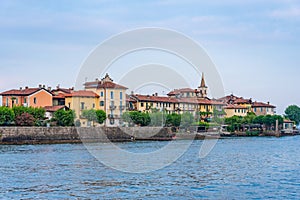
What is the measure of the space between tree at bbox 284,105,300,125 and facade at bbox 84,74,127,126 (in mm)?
85078

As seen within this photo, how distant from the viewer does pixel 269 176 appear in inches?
1278

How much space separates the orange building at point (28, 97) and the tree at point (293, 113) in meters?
97.6

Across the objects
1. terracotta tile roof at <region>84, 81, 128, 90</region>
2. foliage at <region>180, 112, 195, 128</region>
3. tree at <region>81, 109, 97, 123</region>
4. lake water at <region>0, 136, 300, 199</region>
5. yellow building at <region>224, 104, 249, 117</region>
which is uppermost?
terracotta tile roof at <region>84, 81, 128, 90</region>

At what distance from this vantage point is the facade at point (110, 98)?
93.9 metres

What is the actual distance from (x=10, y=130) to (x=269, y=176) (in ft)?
131

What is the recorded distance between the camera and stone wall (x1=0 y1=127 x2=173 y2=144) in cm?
6462

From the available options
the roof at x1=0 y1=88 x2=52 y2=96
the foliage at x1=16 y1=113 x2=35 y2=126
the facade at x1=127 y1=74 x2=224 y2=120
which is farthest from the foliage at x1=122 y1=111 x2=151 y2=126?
the foliage at x1=16 y1=113 x2=35 y2=126

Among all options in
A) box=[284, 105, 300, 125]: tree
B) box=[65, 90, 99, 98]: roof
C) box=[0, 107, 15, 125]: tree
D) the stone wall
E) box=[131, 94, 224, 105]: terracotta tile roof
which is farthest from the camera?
box=[284, 105, 300, 125]: tree

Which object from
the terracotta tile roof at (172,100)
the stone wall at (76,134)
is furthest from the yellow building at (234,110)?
the stone wall at (76,134)

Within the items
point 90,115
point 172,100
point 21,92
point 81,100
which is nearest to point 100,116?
point 90,115

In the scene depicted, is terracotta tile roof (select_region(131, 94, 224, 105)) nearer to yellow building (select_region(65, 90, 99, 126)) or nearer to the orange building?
yellow building (select_region(65, 90, 99, 126))

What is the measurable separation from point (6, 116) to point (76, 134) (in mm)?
9872

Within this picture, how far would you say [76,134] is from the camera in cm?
7425

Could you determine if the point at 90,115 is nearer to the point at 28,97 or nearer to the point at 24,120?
the point at 28,97
